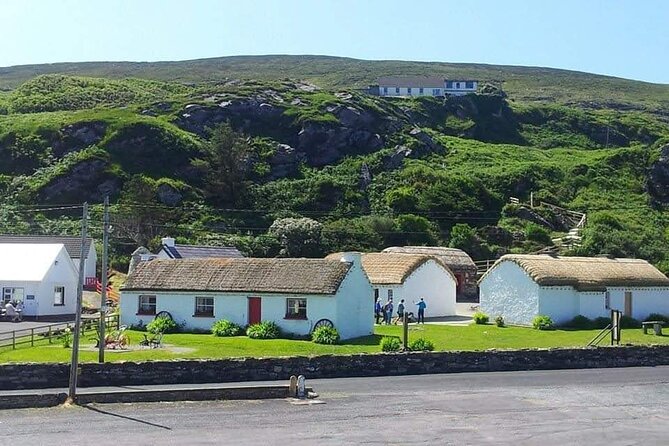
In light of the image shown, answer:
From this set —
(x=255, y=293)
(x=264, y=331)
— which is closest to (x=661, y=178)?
(x=255, y=293)

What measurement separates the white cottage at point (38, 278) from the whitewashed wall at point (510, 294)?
21.8 meters

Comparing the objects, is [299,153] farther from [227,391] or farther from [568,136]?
[227,391]

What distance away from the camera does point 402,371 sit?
30.8 metres

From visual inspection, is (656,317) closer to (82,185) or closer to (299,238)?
(299,238)

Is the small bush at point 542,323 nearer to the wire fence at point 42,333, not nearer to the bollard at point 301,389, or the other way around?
the wire fence at point 42,333

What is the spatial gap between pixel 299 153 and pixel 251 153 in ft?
20.6

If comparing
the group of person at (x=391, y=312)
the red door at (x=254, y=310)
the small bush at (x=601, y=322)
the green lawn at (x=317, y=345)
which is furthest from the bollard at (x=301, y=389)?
the small bush at (x=601, y=322)

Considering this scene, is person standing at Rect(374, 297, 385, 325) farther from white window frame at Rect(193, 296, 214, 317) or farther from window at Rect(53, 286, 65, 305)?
window at Rect(53, 286, 65, 305)

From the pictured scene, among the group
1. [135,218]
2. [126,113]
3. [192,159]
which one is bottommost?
[135,218]

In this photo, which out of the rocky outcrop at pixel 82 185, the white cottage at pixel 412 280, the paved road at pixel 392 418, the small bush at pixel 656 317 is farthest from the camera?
the rocky outcrop at pixel 82 185

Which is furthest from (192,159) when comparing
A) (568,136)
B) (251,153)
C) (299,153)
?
(568,136)

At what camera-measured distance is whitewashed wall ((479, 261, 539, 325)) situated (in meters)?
46.8

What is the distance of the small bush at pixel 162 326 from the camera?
41.3 metres

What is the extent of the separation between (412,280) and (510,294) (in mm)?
5653
